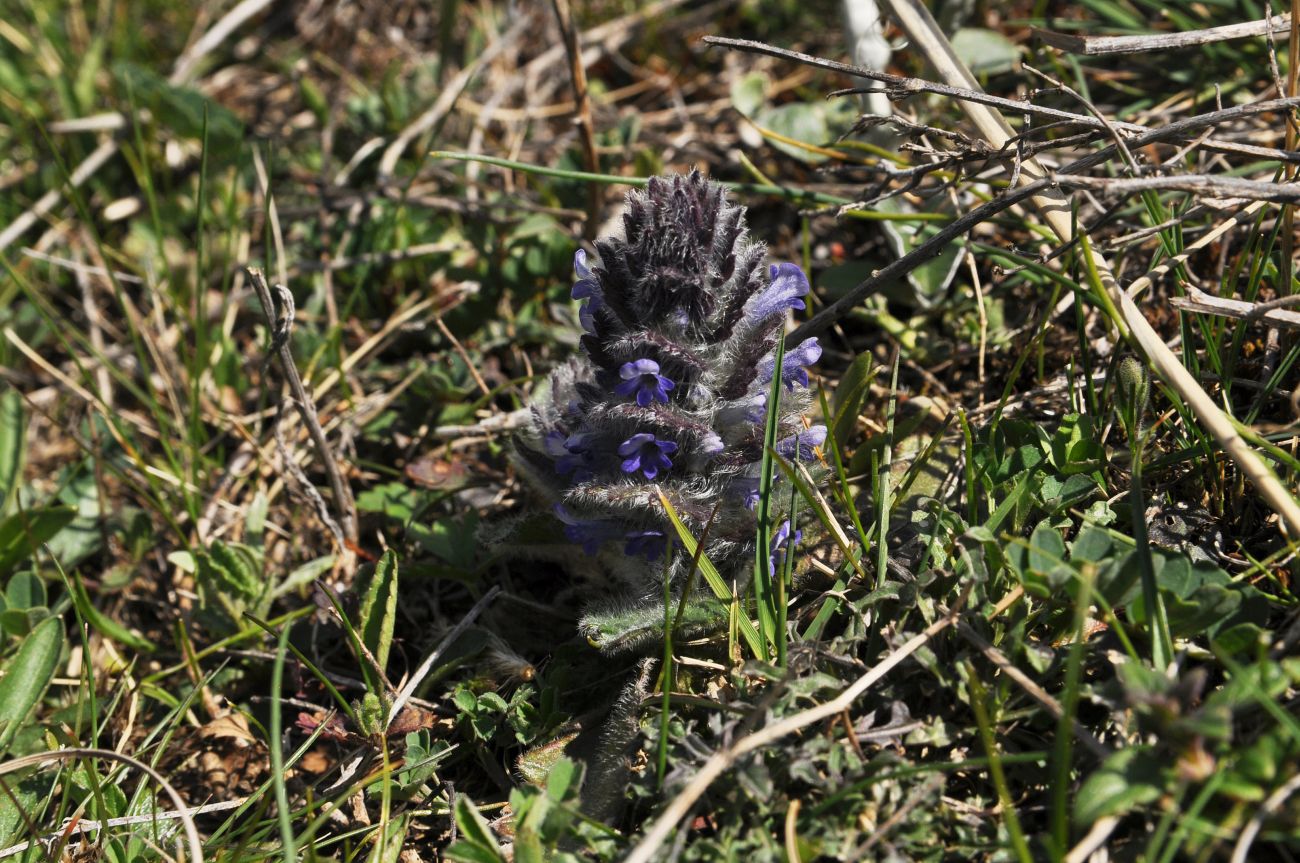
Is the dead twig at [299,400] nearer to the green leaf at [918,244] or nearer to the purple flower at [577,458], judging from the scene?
the purple flower at [577,458]

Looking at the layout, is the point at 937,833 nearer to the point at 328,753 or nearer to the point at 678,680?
the point at 678,680

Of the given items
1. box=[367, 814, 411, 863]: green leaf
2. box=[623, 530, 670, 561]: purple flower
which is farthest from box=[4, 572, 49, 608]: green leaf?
box=[623, 530, 670, 561]: purple flower

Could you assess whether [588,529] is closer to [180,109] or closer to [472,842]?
[472,842]

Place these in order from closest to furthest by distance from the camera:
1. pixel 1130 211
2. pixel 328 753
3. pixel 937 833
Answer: pixel 937 833
pixel 328 753
pixel 1130 211

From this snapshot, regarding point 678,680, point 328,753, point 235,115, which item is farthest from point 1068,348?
point 235,115

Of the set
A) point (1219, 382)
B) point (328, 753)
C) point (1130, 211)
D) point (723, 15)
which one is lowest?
point (328, 753)

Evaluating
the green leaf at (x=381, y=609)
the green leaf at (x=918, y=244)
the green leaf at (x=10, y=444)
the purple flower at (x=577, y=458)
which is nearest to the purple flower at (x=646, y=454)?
the purple flower at (x=577, y=458)
